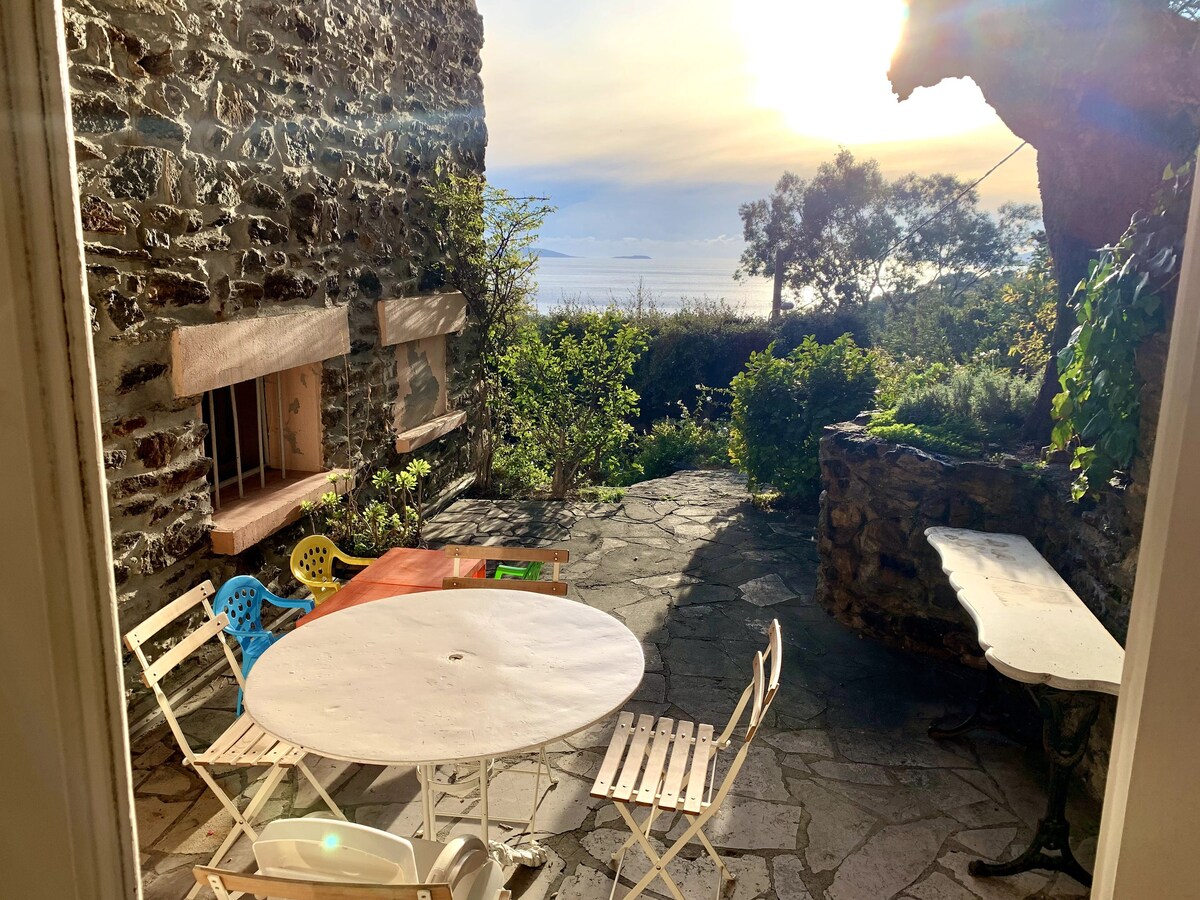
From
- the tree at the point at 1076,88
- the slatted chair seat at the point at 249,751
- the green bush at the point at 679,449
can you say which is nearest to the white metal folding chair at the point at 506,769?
the slatted chair seat at the point at 249,751

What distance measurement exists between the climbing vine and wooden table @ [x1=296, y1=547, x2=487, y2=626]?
2.78m

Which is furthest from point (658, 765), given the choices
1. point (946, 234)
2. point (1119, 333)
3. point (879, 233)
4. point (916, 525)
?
point (946, 234)

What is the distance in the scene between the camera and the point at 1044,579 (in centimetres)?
349

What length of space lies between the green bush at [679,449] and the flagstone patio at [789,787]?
4.76m

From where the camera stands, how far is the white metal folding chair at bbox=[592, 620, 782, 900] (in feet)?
7.74

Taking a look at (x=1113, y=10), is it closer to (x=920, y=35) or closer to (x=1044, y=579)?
(x=920, y=35)

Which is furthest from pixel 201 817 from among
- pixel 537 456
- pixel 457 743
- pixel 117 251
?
pixel 537 456

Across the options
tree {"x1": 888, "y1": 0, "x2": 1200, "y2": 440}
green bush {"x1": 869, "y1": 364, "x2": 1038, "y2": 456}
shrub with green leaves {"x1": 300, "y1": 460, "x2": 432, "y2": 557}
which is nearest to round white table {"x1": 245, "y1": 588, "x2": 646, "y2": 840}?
shrub with green leaves {"x1": 300, "y1": 460, "x2": 432, "y2": 557}

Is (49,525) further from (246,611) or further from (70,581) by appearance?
(246,611)

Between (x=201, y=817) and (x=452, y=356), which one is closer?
(x=201, y=817)

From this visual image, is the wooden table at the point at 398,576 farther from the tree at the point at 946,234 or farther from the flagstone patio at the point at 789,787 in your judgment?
the tree at the point at 946,234

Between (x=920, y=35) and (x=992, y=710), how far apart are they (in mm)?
3842

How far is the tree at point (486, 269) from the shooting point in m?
6.29

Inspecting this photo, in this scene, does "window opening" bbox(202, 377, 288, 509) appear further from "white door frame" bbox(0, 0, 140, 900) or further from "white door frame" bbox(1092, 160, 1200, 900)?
"white door frame" bbox(1092, 160, 1200, 900)
